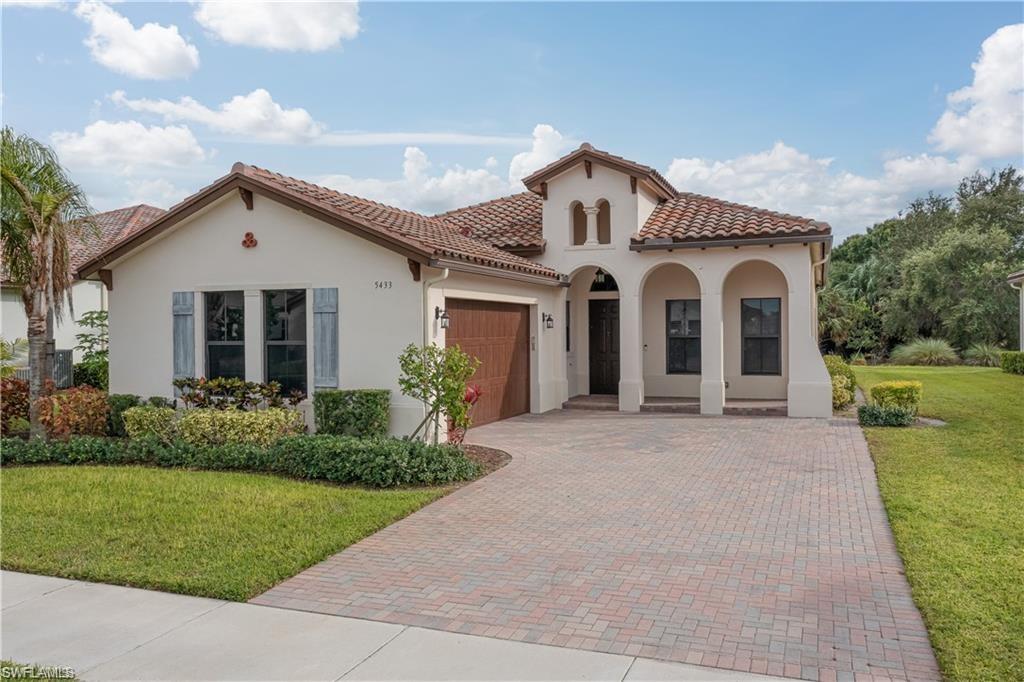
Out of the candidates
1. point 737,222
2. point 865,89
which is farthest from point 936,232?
point 737,222

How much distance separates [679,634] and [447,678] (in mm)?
1588

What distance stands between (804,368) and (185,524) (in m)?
12.4

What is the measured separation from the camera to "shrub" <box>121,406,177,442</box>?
11.5m

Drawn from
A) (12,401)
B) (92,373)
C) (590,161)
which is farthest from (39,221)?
(590,161)

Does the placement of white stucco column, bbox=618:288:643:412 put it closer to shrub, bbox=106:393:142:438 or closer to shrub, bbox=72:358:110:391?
shrub, bbox=106:393:142:438

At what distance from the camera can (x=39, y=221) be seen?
1138cm

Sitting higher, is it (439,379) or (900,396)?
(439,379)

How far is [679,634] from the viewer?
488 cm

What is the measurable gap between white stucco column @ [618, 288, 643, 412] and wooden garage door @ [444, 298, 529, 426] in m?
2.25

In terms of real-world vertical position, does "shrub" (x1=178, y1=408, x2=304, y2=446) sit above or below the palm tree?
below

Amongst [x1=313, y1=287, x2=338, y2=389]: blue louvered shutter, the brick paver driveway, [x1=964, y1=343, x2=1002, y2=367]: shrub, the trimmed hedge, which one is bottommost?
the brick paver driveway

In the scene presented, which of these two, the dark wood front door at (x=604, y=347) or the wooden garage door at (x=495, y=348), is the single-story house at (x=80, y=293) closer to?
the wooden garage door at (x=495, y=348)

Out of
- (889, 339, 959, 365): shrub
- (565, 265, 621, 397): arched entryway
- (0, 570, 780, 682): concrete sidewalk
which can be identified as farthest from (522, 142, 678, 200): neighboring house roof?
(889, 339, 959, 365): shrub

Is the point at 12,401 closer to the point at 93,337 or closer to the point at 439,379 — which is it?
the point at 439,379
